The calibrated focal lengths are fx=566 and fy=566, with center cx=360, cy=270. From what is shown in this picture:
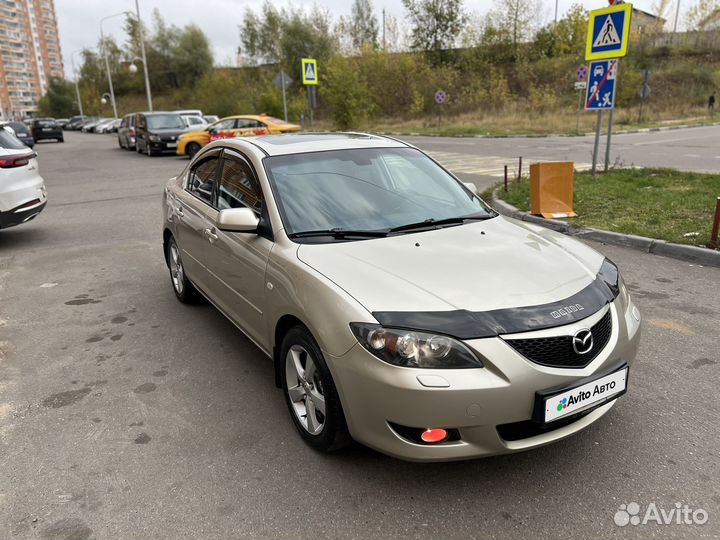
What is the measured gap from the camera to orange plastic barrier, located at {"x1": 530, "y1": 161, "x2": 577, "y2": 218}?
832cm

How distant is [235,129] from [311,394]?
18.0m

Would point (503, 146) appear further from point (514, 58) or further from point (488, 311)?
point (514, 58)

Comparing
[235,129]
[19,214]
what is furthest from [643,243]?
[235,129]

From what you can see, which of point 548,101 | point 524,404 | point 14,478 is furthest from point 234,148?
point 548,101

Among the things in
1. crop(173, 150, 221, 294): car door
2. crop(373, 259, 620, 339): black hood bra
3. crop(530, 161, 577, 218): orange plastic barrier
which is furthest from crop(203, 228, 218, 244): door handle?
crop(530, 161, 577, 218): orange plastic barrier

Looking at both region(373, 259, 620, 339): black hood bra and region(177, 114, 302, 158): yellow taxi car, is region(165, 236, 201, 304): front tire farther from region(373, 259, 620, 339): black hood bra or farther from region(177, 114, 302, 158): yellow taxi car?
region(177, 114, 302, 158): yellow taxi car

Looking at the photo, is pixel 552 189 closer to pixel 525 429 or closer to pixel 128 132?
pixel 525 429

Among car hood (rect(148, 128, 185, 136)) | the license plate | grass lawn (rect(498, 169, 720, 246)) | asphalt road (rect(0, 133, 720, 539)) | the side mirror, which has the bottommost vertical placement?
asphalt road (rect(0, 133, 720, 539))

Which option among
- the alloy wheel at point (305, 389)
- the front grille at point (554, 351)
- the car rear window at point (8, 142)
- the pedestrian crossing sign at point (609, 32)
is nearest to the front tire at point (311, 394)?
the alloy wheel at point (305, 389)

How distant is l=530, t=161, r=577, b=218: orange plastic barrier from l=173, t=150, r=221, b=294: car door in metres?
5.22

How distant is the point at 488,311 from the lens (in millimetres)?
2490

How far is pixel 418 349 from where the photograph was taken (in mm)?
2418

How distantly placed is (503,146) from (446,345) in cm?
2087

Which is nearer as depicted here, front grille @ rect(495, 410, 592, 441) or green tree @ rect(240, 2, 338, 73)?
front grille @ rect(495, 410, 592, 441)
